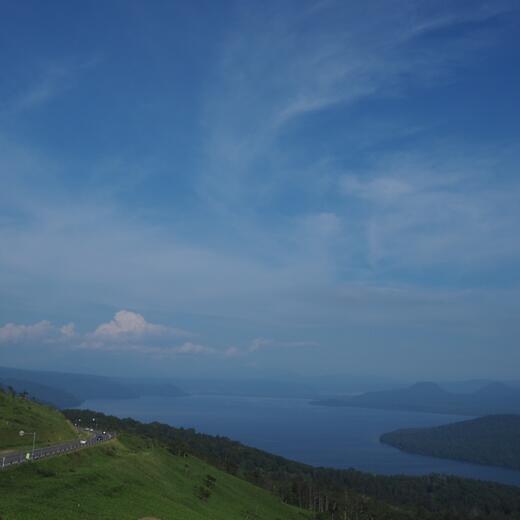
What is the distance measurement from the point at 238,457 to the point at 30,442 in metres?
133

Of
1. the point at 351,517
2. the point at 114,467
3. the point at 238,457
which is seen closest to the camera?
the point at 114,467

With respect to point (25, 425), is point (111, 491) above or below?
below

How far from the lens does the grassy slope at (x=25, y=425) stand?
7254 centimetres

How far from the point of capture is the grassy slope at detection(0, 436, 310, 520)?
38.5 m

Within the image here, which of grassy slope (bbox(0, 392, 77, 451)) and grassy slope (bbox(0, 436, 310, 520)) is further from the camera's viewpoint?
grassy slope (bbox(0, 392, 77, 451))

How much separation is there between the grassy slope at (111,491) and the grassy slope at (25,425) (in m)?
10.7

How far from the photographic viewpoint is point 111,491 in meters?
49.1

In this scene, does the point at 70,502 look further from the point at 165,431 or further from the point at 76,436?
the point at 165,431

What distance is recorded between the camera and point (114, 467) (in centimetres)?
6169

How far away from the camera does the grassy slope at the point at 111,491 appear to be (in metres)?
38.5

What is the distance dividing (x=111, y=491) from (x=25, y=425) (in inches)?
1613

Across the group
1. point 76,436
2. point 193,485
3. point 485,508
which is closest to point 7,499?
point 193,485

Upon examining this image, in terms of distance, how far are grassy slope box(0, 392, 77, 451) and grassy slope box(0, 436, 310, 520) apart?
10.7 metres

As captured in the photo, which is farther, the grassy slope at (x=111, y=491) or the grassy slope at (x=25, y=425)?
the grassy slope at (x=25, y=425)
